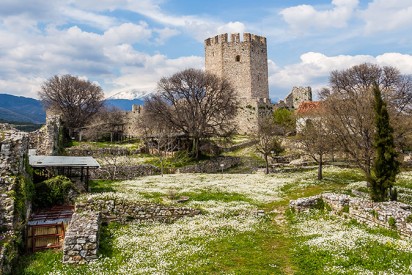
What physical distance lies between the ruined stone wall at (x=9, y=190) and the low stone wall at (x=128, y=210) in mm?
3938

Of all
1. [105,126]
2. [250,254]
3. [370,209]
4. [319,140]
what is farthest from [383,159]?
[105,126]

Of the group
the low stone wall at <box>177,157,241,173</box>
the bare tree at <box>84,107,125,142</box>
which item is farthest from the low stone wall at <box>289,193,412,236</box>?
the bare tree at <box>84,107,125,142</box>

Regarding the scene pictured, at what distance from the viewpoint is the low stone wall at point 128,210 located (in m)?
21.2

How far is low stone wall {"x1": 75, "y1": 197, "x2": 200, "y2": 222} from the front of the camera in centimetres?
2117

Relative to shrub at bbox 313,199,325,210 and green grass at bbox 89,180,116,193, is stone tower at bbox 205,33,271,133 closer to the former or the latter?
green grass at bbox 89,180,116,193

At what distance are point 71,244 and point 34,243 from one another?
10.2 feet

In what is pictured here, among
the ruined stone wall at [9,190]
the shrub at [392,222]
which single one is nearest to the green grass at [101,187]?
the ruined stone wall at [9,190]

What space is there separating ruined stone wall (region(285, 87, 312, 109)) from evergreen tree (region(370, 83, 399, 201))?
214 ft

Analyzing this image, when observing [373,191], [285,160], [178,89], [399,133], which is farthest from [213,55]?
[373,191]

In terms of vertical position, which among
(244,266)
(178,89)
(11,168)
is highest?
(178,89)

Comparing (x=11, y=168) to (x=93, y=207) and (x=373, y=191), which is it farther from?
(x=373, y=191)

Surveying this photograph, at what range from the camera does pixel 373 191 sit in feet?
77.3

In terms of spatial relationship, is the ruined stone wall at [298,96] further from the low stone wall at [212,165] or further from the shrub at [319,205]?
the shrub at [319,205]

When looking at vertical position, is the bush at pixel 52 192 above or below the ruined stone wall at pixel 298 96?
below
